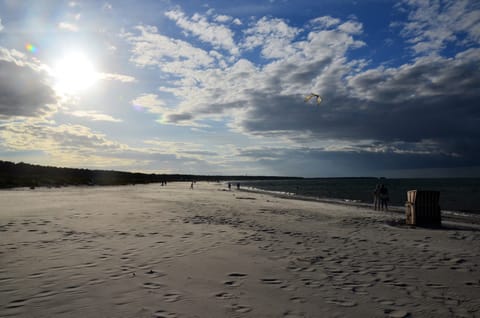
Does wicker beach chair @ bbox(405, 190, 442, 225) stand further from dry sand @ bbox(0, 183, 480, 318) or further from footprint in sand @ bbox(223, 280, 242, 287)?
footprint in sand @ bbox(223, 280, 242, 287)

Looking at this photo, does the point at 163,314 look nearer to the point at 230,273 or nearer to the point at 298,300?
the point at 298,300

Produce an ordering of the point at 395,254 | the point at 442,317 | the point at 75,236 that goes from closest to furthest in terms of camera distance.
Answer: the point at 442,317, the point at 395,254, the point at 75,236

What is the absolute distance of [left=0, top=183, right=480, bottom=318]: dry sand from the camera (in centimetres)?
496

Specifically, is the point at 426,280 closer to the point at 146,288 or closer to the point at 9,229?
the point at 146,288

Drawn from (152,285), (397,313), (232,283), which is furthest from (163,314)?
(397,313)

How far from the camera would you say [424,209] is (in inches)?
617

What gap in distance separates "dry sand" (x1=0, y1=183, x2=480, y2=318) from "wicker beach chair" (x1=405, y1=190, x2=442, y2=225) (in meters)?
3.06

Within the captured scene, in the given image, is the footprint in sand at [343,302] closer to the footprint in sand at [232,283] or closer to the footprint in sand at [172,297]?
the footprint in sand at [232,283]

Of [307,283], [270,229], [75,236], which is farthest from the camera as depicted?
[270,229]

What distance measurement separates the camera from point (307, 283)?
246 inches

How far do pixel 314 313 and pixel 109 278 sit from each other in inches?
158

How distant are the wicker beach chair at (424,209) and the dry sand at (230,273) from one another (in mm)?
3061

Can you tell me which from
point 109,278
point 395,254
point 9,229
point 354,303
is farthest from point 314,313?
point 9,229

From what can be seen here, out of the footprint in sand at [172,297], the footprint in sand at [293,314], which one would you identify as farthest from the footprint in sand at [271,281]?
the footprint in sand at [172,297]
